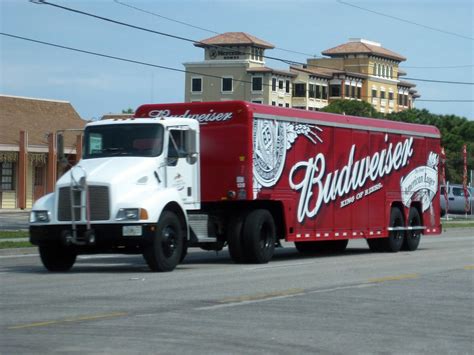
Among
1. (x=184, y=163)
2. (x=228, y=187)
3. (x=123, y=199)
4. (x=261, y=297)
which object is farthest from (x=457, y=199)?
(x=261, y=297)

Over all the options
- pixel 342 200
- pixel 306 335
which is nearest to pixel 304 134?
pixel 342 200

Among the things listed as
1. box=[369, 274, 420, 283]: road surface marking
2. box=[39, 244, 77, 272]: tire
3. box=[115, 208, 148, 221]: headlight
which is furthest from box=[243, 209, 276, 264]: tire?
box=[369, 274, 420, 283]: road surface marking

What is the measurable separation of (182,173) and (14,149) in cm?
3643

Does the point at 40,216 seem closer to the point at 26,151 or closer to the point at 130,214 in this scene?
the point at 130,214

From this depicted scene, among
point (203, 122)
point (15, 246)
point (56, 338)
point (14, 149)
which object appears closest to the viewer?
point (56, 338)

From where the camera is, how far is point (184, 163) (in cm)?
2103

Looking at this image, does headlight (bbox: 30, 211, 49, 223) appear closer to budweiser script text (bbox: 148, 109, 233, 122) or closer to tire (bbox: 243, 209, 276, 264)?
budweiser script text (bbox: 148, 109, 233, 122)

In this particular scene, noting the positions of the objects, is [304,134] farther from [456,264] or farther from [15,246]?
[15,246]

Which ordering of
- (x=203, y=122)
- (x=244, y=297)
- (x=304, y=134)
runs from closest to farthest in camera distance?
(x=244, y=297) → (x=203, y=122) → (x=304, y=134)

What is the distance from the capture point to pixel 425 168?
29.7 metres

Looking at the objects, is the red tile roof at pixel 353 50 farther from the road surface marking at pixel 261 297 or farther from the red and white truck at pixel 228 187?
the road surface marking at pixel 261 297

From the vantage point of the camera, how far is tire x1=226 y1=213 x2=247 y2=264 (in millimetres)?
22047

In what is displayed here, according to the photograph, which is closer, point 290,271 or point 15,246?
point 290,271

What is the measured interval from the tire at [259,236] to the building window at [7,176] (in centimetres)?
3675
